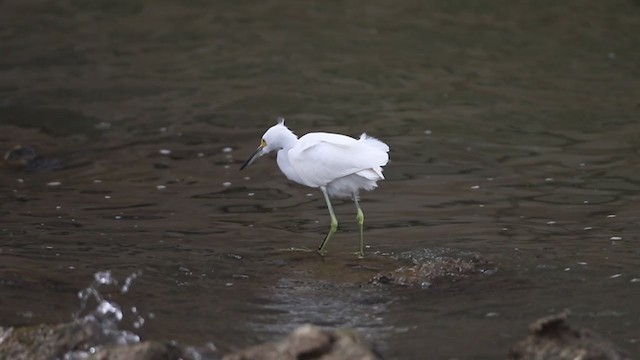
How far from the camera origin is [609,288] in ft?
22.7

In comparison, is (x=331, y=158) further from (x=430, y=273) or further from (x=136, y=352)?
(x=136, y=352)

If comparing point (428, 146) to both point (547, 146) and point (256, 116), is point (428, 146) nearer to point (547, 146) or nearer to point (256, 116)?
point (547, 146)

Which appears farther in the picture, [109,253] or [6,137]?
[6,137]

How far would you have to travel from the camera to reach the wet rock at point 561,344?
202 inches

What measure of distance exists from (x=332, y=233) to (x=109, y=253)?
1438mm

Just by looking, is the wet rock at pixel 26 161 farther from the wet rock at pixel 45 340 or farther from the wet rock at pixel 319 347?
the wet rock at pixel 319 347

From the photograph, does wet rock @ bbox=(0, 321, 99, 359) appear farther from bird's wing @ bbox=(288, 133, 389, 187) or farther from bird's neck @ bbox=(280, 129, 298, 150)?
bird's neck @ bbox=(280, 129, 298, 150)

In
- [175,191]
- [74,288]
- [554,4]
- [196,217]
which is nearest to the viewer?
[74,288]

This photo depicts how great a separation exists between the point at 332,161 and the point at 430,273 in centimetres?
97

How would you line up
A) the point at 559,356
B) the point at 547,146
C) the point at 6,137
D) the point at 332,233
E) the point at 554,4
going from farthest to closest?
the point at 554,4
the point at 6,137
the point at 547,146
the point at 332,233
the point at 559,356

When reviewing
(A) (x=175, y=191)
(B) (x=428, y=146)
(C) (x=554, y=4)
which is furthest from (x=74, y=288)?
(C) (x=554, y=4)

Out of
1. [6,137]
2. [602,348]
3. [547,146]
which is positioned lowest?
[6,137]

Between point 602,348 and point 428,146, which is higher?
point 602,348

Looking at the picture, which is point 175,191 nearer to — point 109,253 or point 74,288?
point 109,253
